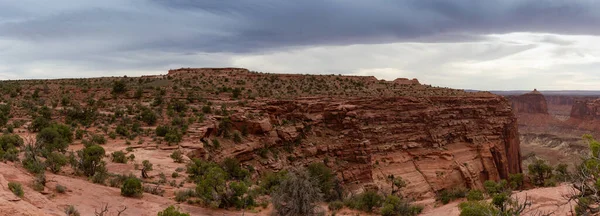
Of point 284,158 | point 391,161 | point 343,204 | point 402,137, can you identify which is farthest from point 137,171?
point 402,137

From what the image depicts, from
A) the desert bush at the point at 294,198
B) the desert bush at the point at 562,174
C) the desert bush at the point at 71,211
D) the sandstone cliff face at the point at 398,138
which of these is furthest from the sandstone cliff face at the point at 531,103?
the desert bush at the point at 71,211

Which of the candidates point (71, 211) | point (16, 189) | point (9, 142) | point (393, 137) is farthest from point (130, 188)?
point (393, 137)

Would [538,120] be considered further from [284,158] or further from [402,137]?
[284,158]

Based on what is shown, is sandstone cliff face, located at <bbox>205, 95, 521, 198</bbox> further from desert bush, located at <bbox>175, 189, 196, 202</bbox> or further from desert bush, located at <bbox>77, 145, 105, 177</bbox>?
desert bush, located at <bbox>77, 145, 105, 177</bbox>

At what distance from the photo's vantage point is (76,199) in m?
9.94

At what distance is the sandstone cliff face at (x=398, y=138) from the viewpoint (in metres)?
26.6

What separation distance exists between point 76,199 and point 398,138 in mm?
25044

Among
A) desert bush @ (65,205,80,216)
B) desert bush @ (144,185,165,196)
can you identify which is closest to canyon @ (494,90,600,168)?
desert bush @ (144,185,165,196)

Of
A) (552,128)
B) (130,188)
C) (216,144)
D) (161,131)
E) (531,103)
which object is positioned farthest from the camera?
(531,103)

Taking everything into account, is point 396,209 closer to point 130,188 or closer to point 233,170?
point 233,170

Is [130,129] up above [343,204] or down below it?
above

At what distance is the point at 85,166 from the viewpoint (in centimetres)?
1264

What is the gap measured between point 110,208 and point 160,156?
6627 millimetres

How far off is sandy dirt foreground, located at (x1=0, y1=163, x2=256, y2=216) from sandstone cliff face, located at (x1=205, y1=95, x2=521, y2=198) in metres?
9.32
